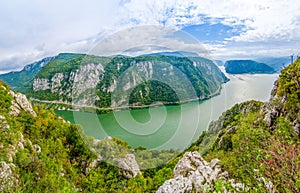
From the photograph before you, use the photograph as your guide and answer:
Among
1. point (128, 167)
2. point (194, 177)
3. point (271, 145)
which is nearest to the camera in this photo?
point (271, 145)

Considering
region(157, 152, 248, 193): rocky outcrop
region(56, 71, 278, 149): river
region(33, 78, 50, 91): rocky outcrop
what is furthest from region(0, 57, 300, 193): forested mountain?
region(33, 78, 50, 91): rocky outcrop

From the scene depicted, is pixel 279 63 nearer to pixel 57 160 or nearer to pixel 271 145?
pixel 271 145

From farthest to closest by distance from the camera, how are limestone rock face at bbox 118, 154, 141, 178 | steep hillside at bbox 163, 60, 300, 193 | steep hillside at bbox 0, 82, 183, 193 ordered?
limestone rock face at bbox 118, 154, 141, 178, steep hillside at bbox 0, 82, 183, 193, steep hillside at bbox 163, 60, 300, 193

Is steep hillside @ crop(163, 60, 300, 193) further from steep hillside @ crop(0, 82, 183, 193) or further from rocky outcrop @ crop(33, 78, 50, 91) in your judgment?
rocky outcrop @ crop(33, 78, 50, 91)

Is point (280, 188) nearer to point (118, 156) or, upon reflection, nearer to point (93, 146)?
point (118, 156)

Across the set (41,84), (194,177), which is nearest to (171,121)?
(194,177)

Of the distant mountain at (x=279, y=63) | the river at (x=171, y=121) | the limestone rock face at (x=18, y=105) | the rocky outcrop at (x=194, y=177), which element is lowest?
the river at (x=171, y=121)

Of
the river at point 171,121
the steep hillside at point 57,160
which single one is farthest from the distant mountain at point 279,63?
the steep hillside at point 57,160

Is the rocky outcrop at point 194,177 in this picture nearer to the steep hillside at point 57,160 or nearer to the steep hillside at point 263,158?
the steep hillside at point 263,158
